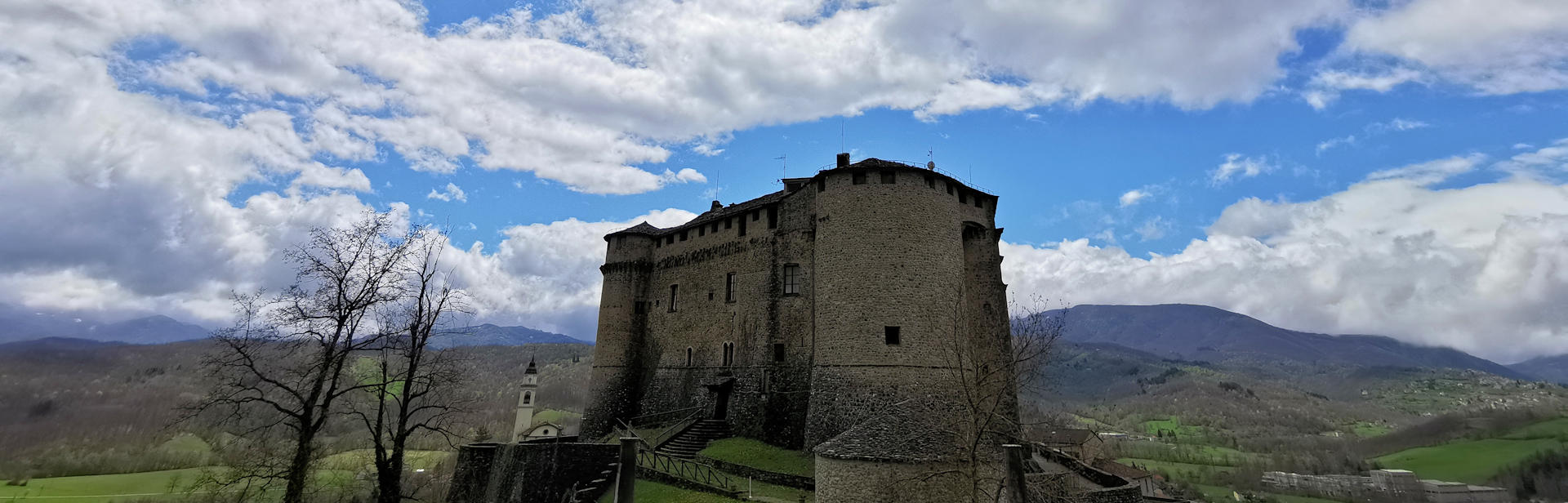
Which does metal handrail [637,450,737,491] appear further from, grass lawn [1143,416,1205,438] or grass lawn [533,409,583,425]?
grass lawn [1143,416,1205,438]

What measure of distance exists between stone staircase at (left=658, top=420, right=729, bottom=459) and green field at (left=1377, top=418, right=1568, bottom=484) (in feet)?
274

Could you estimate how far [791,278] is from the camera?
28.2 meters

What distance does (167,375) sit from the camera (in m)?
78.5

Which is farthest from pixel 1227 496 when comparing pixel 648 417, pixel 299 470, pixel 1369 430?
pixel 299 470

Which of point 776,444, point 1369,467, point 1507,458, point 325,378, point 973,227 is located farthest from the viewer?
point 1369,467

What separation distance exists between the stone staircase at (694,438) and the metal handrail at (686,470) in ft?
1.57

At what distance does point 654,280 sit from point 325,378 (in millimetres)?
20041

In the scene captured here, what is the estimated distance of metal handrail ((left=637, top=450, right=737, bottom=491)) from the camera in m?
21.9

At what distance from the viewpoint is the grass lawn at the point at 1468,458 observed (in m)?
68.1

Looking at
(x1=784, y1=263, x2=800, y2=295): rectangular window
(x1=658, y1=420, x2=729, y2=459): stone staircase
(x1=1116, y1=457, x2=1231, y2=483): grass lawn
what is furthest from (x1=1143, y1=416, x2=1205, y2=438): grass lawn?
(x1=658, y1=420, x2=729, y2=459): stone staircase

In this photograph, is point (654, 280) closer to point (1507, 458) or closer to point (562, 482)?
point (562, 482)

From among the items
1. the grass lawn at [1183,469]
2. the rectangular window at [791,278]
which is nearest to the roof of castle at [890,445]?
the rectangular window at [791,278]

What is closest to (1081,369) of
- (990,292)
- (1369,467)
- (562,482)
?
(1369,467)

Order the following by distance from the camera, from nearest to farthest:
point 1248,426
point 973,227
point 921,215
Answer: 1. point 921,215
2. point 973,227
3. point 1248,426
